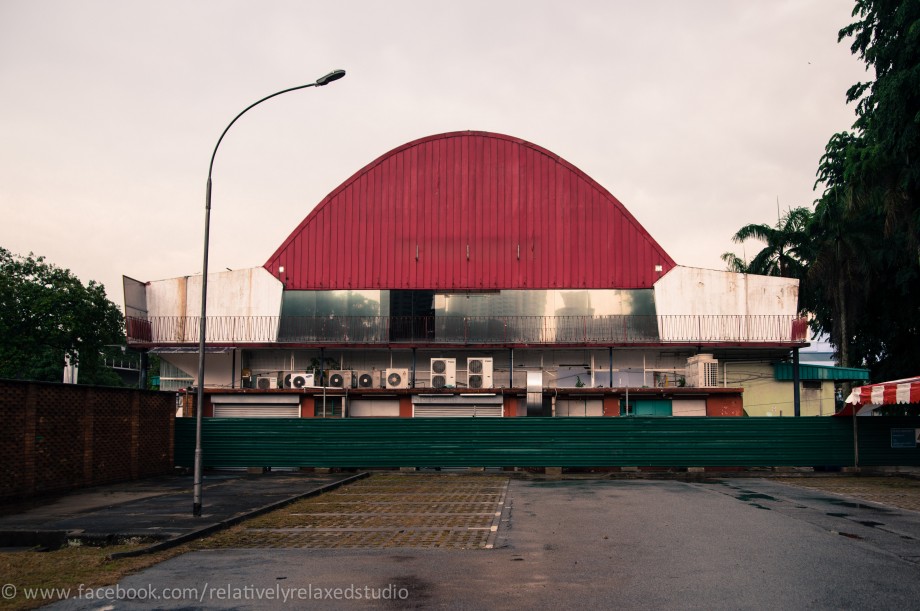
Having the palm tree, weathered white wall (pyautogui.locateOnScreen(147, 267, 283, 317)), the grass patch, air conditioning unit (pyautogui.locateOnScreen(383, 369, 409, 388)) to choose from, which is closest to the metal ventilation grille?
air conditioning unit (pyautogui.locateOnScreen(383, 369, 409, 388))

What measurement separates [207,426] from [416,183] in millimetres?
17725

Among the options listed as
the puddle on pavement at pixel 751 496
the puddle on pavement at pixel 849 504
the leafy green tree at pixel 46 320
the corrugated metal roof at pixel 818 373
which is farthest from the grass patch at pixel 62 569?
the leafy green tree at pixel 46 320

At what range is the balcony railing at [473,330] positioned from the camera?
37.8 meters

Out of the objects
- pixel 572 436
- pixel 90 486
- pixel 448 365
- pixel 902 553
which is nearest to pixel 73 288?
pixel 448 365

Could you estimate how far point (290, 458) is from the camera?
95.9 ft

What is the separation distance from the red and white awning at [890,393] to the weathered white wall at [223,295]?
26.1 m

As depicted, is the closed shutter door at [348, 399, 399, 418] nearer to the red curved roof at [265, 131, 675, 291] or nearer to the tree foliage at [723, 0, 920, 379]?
the red curved roof at [265, 131, 675, 291]

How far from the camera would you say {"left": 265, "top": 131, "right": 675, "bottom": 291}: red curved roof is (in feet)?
131

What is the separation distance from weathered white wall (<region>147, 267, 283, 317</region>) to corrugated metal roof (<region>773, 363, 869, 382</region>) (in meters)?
25.1

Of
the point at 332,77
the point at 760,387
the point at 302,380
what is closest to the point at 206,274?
the point at 332,77

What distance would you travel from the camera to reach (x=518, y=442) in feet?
95.9

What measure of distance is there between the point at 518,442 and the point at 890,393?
12.5m

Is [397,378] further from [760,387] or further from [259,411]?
[760,387]

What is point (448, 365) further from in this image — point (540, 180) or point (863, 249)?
point (863, 249)
